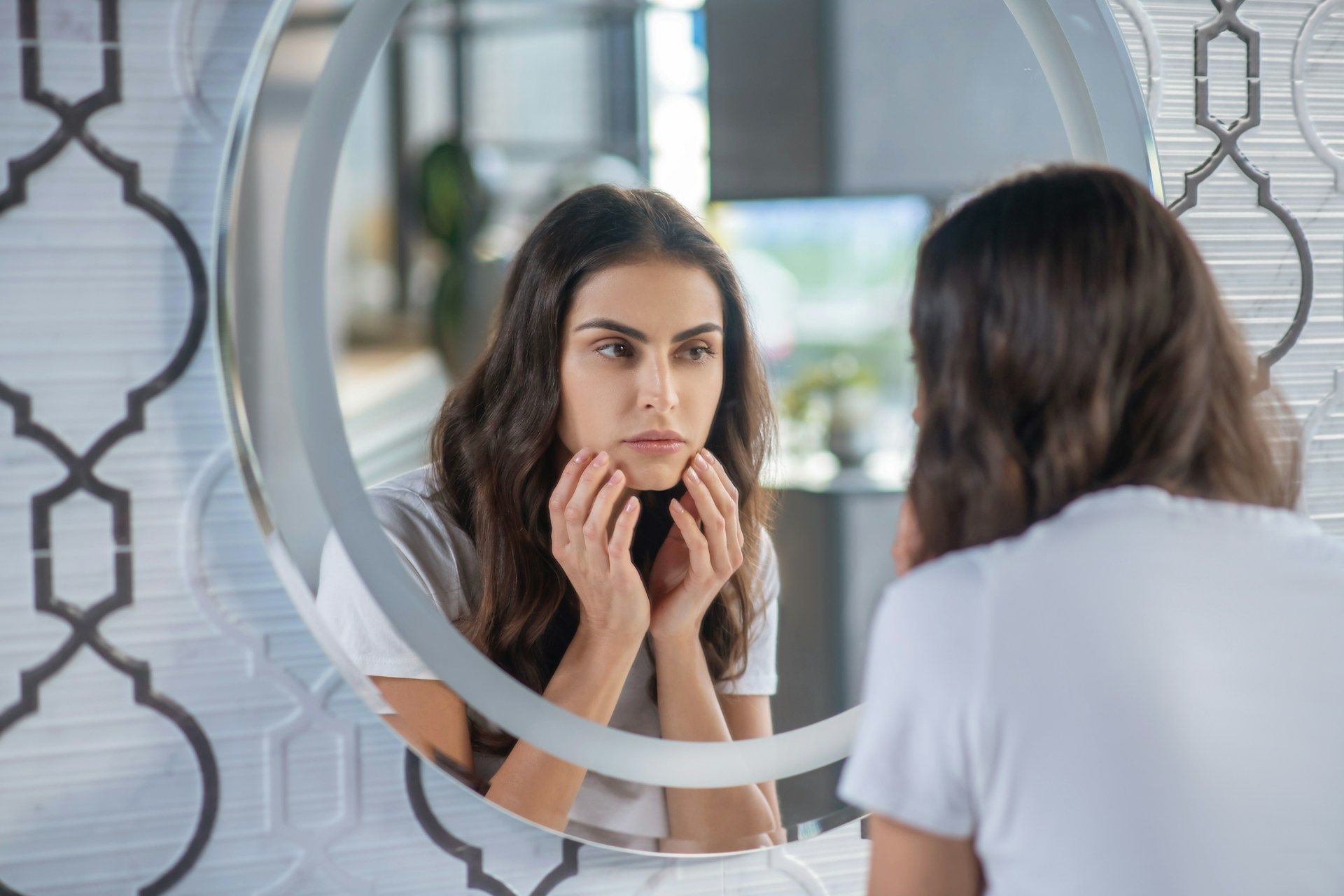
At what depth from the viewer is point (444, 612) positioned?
0.49 meters

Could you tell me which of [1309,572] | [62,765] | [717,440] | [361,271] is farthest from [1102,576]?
[62,765]

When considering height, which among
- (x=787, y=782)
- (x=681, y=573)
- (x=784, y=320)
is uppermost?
(x=784, y=320)

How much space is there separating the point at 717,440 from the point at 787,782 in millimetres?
190

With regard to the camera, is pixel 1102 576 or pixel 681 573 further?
pixel 681 573

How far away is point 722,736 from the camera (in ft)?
1.75

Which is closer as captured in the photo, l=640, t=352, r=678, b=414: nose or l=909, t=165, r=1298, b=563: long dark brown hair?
l=909, t=165, r=1298, b=563: long dark brown hair

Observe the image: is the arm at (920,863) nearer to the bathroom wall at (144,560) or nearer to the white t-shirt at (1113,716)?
the white t-shirt at (1113,716)

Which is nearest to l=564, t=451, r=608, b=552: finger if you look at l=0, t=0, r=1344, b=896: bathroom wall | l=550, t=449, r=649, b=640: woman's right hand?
l=550, t=449, r=649, b=640: woman's right hand

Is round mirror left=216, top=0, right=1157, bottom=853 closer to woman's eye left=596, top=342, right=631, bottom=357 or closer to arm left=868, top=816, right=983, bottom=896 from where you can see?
woman's eye left=596, top=342, right=631, bottom=357

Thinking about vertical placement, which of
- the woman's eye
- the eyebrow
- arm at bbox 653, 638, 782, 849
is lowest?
arm at bbox 653, 638, 782, 849

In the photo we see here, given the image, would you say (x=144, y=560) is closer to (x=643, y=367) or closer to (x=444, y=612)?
(x=444, y=612)

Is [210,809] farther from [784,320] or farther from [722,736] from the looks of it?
[784,320]

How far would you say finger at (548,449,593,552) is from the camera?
0.50 m

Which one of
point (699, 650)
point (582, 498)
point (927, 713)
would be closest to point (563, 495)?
point (582, 498)
